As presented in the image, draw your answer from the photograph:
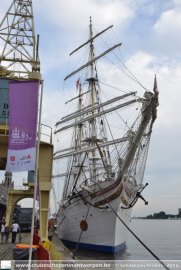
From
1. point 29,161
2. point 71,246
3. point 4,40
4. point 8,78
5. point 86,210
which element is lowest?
point 71,246

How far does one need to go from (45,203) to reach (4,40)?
889cm

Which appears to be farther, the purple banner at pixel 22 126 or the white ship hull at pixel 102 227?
the white ship hull at pixel 102 227

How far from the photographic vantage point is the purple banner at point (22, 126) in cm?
775

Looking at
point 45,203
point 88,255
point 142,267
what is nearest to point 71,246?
point 88,255

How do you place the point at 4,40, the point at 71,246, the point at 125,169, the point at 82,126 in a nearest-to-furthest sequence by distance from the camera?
the point at 4,40 < the point at 125,169 < the point at 71,246 < the point at 82,126

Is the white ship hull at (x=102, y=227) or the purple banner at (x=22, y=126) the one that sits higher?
the purple banner at (x=22, y=126)

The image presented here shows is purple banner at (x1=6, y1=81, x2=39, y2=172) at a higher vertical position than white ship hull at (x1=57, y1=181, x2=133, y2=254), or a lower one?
higher

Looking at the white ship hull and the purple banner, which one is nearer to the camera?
the purple banner

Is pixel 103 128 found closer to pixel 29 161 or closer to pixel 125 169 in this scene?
pixel 125 169

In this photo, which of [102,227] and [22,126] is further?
[102,227]

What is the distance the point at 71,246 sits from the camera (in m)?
20.3

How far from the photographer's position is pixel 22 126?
8.08 metres

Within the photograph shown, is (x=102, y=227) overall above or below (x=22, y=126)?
below

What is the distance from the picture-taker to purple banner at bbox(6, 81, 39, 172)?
7750 millimetres
